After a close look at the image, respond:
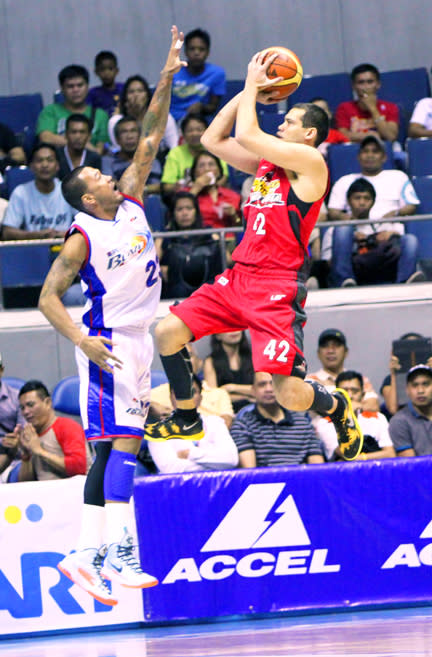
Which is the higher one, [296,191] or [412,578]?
[296,191]

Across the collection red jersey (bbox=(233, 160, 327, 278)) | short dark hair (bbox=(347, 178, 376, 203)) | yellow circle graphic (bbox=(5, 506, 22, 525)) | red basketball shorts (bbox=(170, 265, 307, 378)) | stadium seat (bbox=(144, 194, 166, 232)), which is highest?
short dark hair (bbox=(347, 178, 376, 203))

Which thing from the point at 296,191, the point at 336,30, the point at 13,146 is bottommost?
the point at 296,191

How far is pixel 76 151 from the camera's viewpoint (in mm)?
11672

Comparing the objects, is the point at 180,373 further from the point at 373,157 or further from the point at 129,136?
the point at 129,136

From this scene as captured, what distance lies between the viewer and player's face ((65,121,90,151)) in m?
11.6

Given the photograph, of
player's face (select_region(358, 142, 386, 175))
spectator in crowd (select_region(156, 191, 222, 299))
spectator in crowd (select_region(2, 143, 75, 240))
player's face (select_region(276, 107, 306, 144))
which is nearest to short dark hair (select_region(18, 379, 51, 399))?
spectator in crowd (select_region(156, 191, 222, 299))

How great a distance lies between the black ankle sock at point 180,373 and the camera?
21.6ft

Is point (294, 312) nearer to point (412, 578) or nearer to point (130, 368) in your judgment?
point (130, 368)

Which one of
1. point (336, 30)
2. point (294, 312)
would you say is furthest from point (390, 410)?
point (336, 30)

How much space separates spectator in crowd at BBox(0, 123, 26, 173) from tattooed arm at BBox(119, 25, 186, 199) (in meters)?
5.63

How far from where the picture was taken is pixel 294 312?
6.40m

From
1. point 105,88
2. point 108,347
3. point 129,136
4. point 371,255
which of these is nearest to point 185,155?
point 129,136

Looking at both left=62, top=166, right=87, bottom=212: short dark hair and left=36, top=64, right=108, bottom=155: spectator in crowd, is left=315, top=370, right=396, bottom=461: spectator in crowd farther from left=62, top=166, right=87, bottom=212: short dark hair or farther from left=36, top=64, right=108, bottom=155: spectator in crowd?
left=36, top=64, right=108, bottom=155: spectator in crowd

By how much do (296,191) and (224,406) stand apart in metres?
3.63
